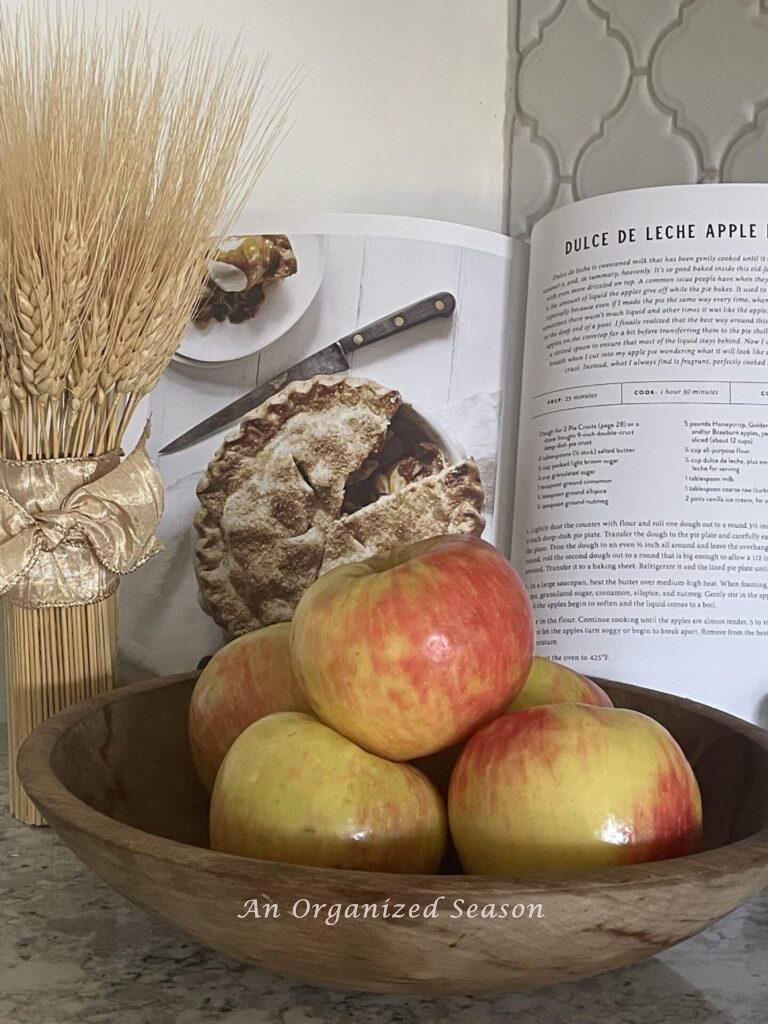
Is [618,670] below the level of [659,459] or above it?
below

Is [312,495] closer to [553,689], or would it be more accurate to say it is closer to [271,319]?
[271,319]

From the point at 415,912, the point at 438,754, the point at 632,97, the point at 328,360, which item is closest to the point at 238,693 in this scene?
the point at 438,754

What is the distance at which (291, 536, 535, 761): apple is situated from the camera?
441 millimetres

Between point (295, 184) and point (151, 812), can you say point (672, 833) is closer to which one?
point (151, 812)

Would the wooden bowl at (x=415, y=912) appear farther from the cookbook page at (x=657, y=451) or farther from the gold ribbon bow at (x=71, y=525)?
the cookbook page at (x=657, y=451)

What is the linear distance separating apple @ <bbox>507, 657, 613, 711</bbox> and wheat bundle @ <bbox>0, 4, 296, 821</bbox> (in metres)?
0.25

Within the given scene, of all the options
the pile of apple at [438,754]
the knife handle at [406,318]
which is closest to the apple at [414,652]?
the pile of apple at [438,754]

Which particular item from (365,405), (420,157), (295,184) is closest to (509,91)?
(420,157)

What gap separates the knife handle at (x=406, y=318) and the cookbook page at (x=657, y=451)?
83 mm

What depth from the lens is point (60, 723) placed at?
51cm

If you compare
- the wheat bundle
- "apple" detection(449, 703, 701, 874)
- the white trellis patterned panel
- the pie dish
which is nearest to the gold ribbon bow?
the wheat bundle

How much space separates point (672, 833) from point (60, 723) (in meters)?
0.29

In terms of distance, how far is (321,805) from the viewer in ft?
1.36

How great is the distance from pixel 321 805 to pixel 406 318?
1.51ft
